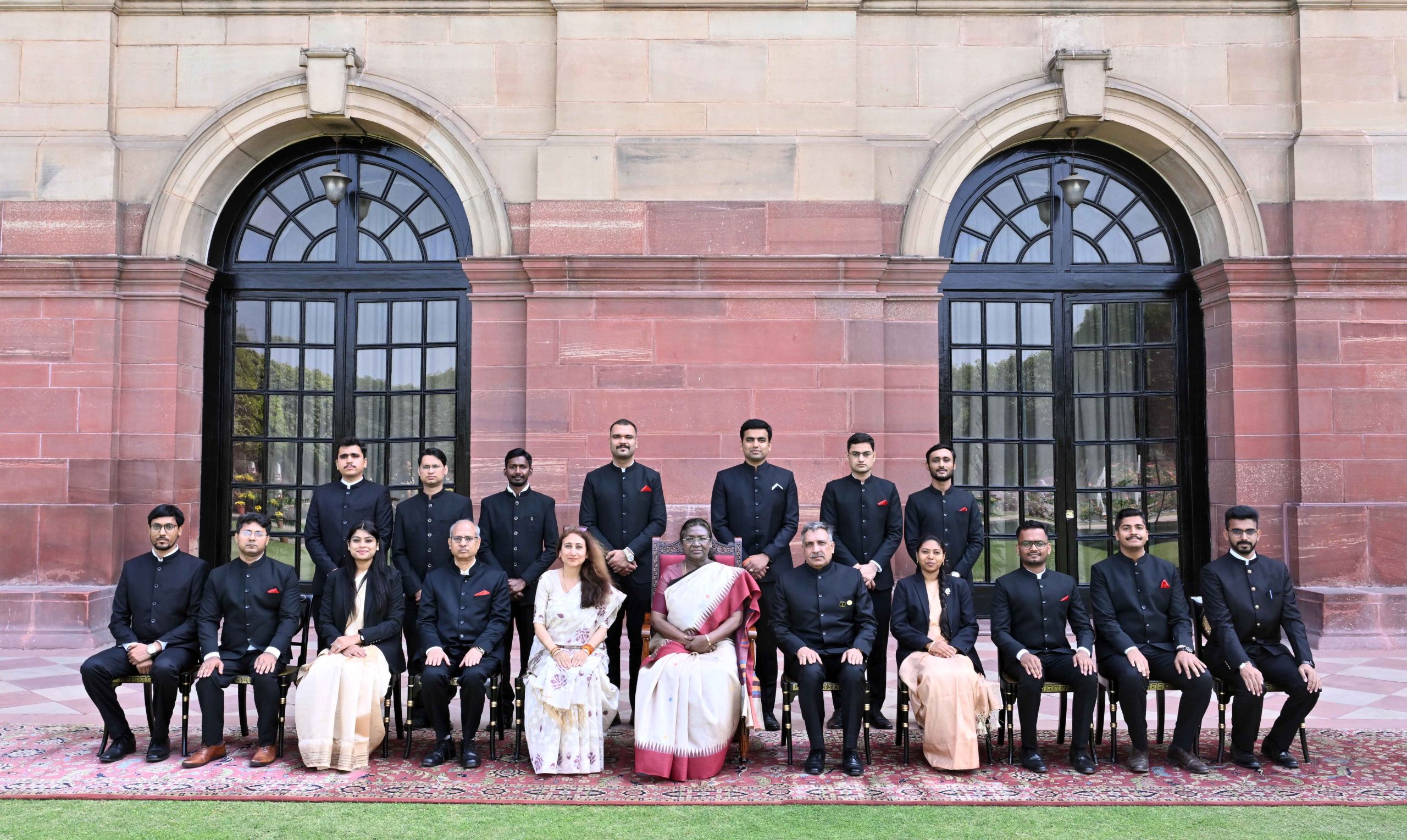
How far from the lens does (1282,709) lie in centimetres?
516

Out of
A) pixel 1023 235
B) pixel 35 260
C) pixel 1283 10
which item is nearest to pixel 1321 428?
pixel 1023 235

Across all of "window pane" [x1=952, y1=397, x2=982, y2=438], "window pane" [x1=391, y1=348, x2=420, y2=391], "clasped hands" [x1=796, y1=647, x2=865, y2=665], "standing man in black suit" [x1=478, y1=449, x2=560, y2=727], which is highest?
"window pane" [x1=391, y1=348, x2=420, y2=391]

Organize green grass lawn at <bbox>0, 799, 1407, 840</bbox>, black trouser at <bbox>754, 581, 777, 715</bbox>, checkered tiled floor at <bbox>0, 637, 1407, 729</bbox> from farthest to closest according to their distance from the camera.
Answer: black trouser at <bbox>754, 581, 777, 715</bbox>
checkered tiled floor at <bbox>0, 637, 1407, 729</bbox>
green grass lawn at <bbox>0, 799, 1407, 840</bbox>

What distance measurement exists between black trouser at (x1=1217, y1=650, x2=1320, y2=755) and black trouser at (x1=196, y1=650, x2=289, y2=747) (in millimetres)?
5026

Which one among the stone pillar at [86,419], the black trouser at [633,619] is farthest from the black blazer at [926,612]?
the stone pillar at [86,419]

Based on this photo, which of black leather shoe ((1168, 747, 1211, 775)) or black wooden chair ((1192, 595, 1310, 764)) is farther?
black wooden chair ((1192, 595, 1310, 764))

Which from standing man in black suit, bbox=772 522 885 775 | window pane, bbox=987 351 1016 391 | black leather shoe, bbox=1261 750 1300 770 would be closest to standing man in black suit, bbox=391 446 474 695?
standing man in black suit, bbox=772 522 885 775

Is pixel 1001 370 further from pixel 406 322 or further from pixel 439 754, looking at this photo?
pixel 439 754

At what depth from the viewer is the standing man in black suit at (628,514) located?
6.27 meters

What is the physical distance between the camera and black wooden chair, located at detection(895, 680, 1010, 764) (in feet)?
16.7

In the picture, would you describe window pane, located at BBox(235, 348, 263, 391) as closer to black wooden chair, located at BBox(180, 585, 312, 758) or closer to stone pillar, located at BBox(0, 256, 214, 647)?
stone pillar, located at BBox(0, 256, 214, 647)

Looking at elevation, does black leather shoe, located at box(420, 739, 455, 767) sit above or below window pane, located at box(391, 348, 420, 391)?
below

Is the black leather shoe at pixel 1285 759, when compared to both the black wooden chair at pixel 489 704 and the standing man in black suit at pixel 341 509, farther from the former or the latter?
the standing man in black suit at pixel 341 509

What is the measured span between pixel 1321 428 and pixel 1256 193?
6.95 ft
